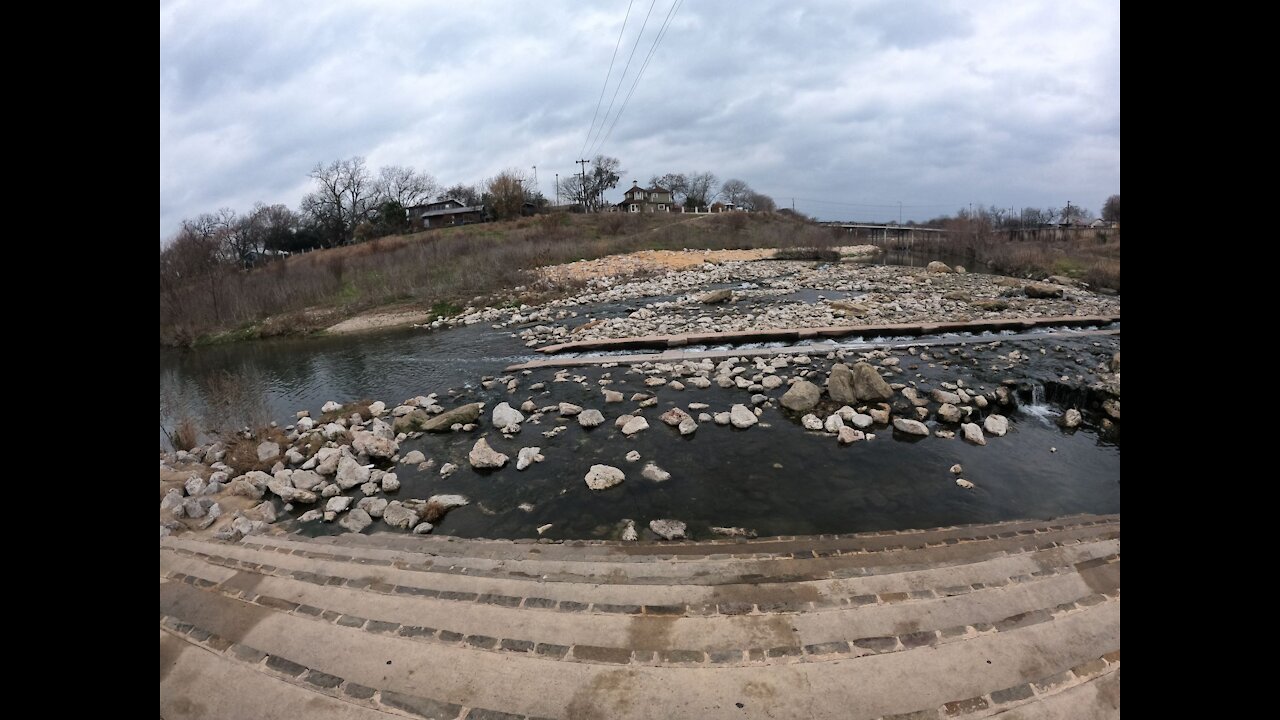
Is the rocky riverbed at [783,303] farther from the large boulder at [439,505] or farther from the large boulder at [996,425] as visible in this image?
the large boulder at [439,505]

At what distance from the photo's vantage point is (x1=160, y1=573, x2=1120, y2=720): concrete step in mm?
2520

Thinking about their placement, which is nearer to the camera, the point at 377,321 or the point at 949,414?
the point at 949,414

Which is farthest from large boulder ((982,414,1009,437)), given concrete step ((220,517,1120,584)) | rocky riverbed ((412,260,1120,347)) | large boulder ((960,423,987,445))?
rocky riverbed ((412,260,1120,347))

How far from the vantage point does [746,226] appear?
46.8m

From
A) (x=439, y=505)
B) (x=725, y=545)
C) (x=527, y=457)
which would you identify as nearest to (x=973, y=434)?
(x=725, y=545)

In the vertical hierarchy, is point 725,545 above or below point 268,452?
below

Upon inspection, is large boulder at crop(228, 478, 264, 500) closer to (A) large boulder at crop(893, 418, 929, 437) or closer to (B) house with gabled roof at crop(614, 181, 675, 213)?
(A) large boulder at crop(893, 418, 929, 437)

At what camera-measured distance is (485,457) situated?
7109mm

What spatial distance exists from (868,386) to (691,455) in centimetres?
328

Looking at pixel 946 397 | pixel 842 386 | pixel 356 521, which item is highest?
pixel 842 386

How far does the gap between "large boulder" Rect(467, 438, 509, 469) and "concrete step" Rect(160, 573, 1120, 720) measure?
393 centimetres

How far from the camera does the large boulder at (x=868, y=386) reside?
825 centimetres

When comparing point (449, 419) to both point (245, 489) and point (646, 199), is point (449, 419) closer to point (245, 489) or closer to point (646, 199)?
point (245, 489)
